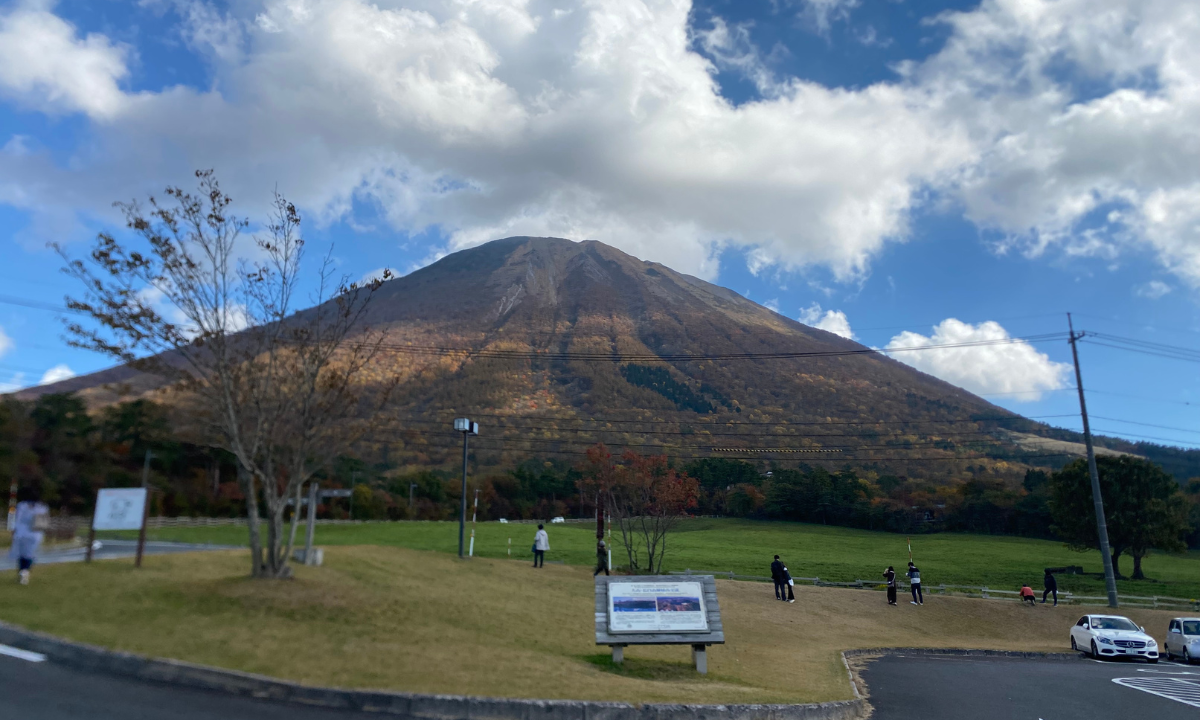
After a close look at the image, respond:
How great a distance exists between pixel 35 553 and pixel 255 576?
11.3ft

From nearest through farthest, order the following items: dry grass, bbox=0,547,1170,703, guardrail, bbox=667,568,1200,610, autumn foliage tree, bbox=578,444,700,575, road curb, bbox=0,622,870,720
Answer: road curb, bbox=0,622,870,720 → dry grass, bbox=0,547,1170,703 → autumn foliage tree, bbox=578,444,700,575 → guardrail, bbox=667,568,1200,610

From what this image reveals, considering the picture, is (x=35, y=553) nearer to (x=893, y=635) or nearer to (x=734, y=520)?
(x=893, y=635)

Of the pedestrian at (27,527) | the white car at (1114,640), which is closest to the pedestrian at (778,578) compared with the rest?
the white car at (1114,640)

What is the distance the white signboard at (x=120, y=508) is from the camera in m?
12.4

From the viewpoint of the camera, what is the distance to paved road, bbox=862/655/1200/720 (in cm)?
1123

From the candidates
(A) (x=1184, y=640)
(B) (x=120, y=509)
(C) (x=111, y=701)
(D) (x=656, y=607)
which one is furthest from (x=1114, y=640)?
(B) (x=120, y=509)

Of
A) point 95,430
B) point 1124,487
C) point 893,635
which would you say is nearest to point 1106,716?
point 893,635

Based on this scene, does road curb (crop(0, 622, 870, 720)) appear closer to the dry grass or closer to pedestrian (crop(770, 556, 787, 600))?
the dry grass

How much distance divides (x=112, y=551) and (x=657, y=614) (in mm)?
11853

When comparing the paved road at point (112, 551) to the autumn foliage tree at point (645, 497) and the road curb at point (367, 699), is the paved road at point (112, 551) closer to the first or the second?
the road curb at point (367, 699)

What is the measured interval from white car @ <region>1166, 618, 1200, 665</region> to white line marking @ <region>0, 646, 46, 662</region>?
88.1 ft

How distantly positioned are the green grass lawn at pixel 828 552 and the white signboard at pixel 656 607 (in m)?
9.37

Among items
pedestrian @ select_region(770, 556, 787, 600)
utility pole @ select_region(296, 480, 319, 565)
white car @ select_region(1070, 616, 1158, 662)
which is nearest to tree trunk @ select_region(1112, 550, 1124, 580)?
white car @ select_region(1070, 616, 1158, 662)

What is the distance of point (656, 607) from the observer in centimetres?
1299
